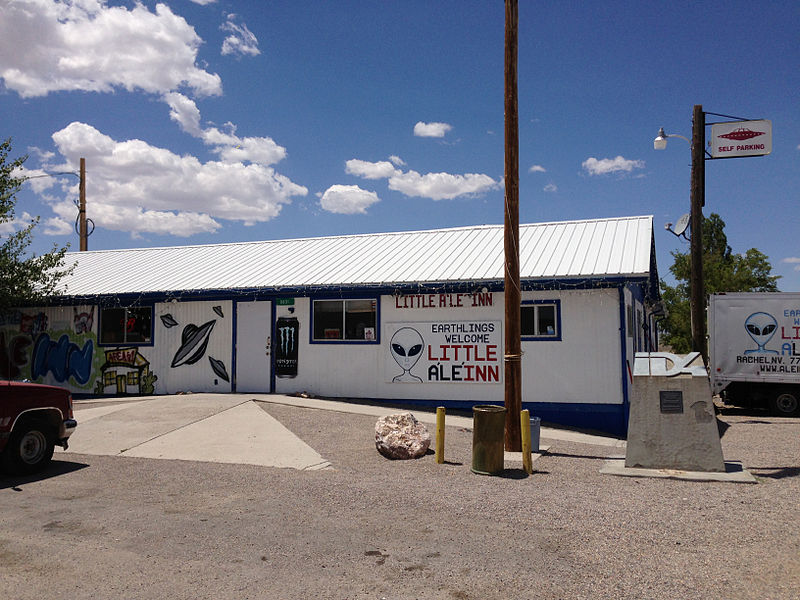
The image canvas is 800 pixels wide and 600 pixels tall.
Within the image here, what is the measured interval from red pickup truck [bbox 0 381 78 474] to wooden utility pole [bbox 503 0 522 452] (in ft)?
22.5

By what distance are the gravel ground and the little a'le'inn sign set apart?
1394 centimetres

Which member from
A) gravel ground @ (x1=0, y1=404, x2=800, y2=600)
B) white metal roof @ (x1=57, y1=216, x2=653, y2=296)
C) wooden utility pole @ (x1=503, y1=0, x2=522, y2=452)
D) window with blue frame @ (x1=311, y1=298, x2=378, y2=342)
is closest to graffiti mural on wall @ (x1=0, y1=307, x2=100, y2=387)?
white metal roof @ (x1=57, y1=216, x2=653, y2=296)

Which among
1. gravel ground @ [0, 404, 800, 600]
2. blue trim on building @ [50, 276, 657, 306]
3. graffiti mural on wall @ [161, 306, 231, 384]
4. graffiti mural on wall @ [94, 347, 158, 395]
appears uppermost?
blue trim on building @ [50, 276, 657, 306]

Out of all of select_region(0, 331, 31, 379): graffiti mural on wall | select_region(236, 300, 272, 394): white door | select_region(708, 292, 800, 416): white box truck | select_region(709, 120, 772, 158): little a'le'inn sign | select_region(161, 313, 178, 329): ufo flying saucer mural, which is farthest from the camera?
select_region(709, 120, 772, 158): little a'le'inn sign

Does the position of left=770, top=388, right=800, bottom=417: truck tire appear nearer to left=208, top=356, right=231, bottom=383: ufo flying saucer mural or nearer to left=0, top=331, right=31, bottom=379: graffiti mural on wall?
left=208, top=356, right=231, bottom=383: ufo flying saucer mural

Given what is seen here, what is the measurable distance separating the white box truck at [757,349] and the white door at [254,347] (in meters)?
12.2

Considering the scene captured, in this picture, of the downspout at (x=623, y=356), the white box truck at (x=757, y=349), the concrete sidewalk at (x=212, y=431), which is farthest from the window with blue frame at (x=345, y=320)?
the white box truck at (x=757, y=349)

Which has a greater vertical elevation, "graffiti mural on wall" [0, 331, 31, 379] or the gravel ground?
"graffiti mural on wall" [0, 331, 31, 379]

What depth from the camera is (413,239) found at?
20.2 m

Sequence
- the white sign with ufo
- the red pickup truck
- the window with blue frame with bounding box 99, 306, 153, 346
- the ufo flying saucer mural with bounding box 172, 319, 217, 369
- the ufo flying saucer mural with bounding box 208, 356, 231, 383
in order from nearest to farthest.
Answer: the red pickup truck → the ufo flying saucer mural with bounding box 208, 356, 231, 383 → the white sign with ufo → the ufo flying saucer mural with bounding box 172, 319, 217, 369 → the window with blue frame with bounding box 99, 306, 153, 346

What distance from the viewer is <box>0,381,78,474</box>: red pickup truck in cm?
902

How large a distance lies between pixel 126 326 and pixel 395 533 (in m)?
15.1

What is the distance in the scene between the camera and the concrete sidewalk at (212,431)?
1101 centimetres

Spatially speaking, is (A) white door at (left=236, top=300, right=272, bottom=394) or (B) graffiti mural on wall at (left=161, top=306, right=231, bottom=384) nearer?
(A) white door at (left=236, top=300, right=272, bottom=394)
